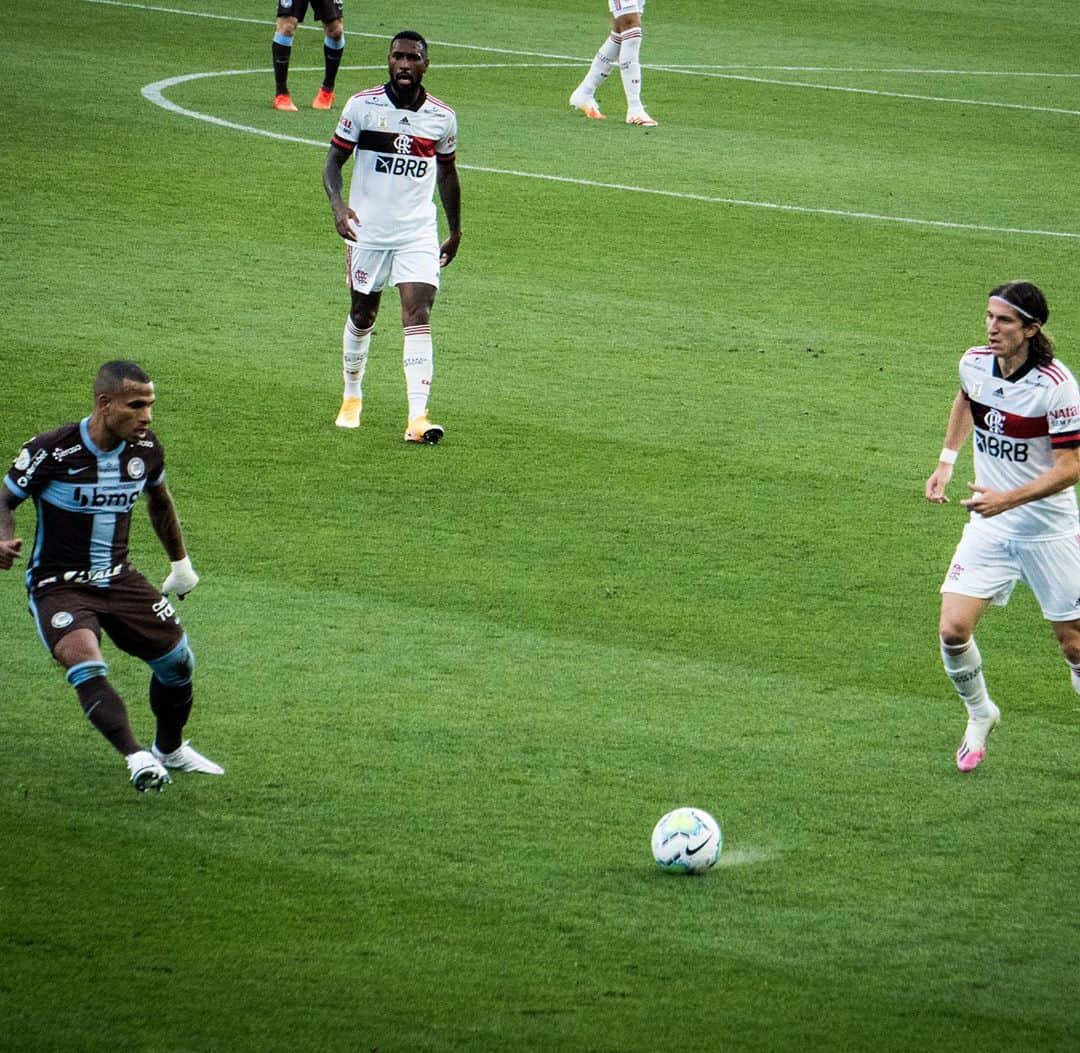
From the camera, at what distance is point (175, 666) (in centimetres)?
720

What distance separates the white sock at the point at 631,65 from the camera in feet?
69.7

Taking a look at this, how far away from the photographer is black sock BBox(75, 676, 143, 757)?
22.3 ft

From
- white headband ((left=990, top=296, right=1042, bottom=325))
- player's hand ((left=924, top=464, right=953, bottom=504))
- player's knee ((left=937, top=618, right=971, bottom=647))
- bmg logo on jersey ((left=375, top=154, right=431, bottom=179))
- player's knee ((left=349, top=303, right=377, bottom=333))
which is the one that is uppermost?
white headband ((left=990, top=296, right=1042, bottom=325))

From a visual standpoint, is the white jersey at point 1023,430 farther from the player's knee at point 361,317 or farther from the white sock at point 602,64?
the white sock at point 602,64

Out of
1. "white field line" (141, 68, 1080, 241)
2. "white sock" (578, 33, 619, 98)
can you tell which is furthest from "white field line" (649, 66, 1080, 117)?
"white field line" (141, 68, 1080, 241)

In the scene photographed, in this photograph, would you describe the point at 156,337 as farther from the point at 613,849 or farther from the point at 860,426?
the point at 613,849

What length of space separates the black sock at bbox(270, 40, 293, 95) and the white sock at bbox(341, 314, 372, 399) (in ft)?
32.0

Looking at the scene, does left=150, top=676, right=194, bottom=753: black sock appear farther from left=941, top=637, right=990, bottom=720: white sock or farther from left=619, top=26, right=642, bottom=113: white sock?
left=619, top=26, right=642, bottom=113: white sock

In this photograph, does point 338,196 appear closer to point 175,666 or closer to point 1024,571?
point 175,666

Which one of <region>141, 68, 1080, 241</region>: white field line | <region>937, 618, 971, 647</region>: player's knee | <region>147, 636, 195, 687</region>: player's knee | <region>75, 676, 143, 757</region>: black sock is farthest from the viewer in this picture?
<region>141, 68, 1080, 241</region>: white field line

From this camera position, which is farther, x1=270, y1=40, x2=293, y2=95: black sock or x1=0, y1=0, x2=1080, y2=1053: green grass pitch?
x1=270, y1=40, x2=293, y2=95: black sock

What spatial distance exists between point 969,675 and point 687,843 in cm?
172

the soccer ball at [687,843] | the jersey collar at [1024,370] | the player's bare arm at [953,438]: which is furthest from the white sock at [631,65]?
the soccer ball at [687,843]

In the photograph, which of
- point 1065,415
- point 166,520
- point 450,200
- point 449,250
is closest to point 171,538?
point 166,520
